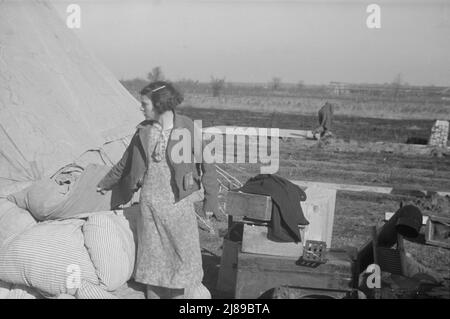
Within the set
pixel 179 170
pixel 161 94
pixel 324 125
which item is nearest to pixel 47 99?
pixel 161 94

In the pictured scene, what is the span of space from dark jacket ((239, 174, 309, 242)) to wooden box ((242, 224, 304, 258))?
3cm

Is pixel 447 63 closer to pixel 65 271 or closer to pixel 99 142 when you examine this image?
pixel 99 142

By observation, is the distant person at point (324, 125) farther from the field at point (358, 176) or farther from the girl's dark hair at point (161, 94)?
the girl's dark hair at point (161, 94)

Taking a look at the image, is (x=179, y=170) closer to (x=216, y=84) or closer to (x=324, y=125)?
(x=324, y=125)

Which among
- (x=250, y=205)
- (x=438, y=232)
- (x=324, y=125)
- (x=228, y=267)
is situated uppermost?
(x=250, y=205)

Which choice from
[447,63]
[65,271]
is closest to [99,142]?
[65,271]

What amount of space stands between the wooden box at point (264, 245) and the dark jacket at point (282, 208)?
0.11 ft

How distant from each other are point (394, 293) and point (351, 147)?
10.7 metres

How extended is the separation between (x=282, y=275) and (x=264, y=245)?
225 mm

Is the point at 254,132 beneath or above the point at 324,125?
beneath

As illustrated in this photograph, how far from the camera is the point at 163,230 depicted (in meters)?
3.32

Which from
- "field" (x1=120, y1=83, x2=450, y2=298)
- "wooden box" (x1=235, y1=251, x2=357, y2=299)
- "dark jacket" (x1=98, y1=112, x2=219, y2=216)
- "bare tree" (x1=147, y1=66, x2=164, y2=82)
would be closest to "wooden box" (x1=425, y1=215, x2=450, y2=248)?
"field" (x1=120, y1=83, x2=450, y2=298)

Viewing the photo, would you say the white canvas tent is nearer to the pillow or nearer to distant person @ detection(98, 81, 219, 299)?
the pillow

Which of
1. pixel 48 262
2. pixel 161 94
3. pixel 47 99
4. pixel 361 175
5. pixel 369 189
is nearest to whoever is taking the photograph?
pixel 161 94
